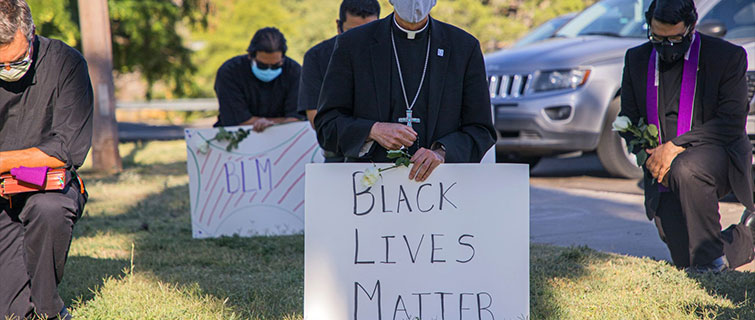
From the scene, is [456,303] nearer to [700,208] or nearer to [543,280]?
[543,280]

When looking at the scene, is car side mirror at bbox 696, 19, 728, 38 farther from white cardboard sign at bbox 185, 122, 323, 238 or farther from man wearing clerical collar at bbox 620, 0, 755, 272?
white cardboard sign at bbox 185, 122, 323, 238

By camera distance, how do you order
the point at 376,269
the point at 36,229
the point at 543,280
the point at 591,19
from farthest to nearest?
1. the point at 591,19
2. the point at 543,280
3. the point at 36,229
4. the point at 376,269

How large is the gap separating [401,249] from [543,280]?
4.80 feet

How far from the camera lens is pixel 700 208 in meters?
4.84

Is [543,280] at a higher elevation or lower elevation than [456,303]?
lower

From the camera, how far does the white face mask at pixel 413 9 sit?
3457mm

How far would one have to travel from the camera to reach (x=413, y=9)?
136 inches

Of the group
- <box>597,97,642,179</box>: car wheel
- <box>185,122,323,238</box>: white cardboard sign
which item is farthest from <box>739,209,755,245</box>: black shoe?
<box>597,97,642,179</box>: car wheel

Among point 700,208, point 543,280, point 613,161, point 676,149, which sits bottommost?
point 613,161

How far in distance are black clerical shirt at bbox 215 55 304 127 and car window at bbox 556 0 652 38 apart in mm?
4055

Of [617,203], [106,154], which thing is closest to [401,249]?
[617,203]

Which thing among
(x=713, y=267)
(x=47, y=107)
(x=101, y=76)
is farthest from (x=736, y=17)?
(x=101, y=76)

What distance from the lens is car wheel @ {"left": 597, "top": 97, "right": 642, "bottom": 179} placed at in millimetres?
8836

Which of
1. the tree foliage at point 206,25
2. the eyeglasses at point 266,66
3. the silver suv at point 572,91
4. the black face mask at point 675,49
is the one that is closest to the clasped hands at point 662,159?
the black face mask at point 675,49
